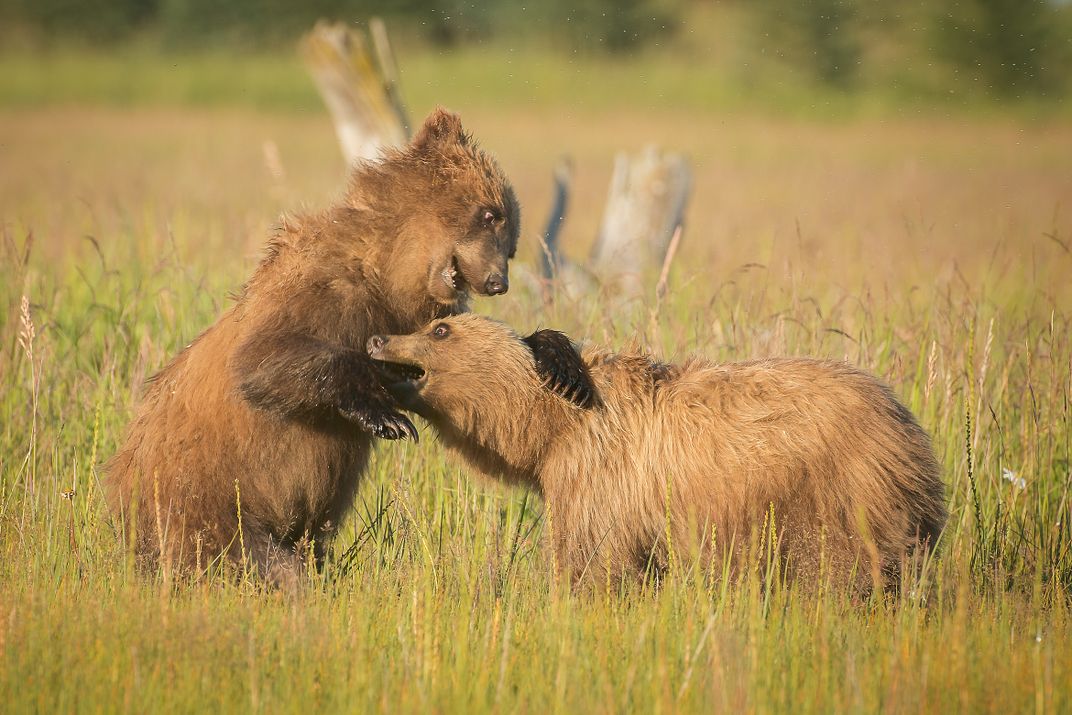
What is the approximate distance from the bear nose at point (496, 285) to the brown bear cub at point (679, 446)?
0.14 meters

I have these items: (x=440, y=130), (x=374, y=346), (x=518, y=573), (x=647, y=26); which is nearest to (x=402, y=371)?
(x=374, y=346)

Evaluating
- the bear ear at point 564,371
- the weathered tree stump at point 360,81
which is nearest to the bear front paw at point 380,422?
the bear ear at point 564,371

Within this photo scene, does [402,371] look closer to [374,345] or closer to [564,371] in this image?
[374,345]

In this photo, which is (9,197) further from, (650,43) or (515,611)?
(650,43)

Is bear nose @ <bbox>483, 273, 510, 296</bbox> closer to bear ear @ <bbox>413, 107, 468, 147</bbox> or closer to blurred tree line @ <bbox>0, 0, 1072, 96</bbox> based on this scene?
bear ear @ <bbox>413, 107, 468, 147</bbox>

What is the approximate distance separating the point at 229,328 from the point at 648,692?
2476 millimetres

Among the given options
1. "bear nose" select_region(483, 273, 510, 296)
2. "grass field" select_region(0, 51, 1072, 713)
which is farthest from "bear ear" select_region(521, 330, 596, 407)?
"grass field" select_region(0, 51, 1072, 713)

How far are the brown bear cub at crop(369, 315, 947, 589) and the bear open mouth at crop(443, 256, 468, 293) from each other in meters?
0.16

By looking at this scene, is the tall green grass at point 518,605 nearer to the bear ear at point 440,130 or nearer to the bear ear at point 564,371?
the bear ear at point 564,371

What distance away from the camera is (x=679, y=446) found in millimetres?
4965

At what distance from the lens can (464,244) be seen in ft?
17.4

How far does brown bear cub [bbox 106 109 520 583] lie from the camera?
4.78 m

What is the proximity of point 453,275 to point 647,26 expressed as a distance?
42839 mm

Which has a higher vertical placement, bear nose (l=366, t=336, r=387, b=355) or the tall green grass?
bear nose (l=366, t=336, r=387, b=355)
